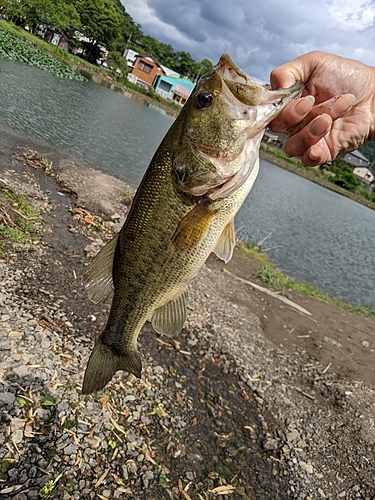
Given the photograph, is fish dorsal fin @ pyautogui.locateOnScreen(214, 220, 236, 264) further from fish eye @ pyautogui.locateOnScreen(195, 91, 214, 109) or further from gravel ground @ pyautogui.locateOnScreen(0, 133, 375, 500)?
gravel ground @ pyautogui.locateOnScreen(0, 133, 375, 500)

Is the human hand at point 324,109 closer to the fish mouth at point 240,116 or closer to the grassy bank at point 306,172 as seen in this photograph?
the fish mouth at point 240,116

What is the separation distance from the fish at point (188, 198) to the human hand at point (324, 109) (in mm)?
367

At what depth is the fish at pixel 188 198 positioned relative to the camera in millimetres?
2344

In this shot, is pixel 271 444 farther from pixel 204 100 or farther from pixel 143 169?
pixel 143 169

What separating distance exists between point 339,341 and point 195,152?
8.64 metres

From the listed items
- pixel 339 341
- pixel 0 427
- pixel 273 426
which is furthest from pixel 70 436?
pixel 339 341

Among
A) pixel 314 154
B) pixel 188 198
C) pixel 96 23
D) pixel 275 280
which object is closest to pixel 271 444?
pixel 314 154

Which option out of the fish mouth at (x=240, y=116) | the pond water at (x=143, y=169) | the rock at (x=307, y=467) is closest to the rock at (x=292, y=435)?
the rock at (x=307, y=467)

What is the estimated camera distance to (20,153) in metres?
11.9

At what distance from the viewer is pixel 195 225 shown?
2508mm

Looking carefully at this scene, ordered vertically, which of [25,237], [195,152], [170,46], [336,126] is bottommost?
[25,237]

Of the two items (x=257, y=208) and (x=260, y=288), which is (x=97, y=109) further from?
(x=260, y=288)

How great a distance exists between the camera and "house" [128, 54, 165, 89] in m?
84.4

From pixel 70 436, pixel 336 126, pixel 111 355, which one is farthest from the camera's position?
pixel 70 436
